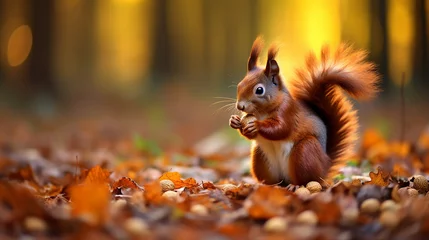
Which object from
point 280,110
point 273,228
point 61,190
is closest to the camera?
point 273,228

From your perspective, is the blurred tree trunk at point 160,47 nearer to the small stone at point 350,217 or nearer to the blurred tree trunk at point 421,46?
the blurred tree trunk at point 421,46

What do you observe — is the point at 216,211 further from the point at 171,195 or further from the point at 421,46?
the point at 421,46

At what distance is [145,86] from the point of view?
14281mm

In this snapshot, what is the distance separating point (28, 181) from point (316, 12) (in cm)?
1222

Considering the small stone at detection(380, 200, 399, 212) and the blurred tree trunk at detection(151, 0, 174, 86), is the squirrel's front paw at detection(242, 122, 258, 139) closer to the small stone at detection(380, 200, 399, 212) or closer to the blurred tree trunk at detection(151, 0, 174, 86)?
the small stone at detection(380, 200, 399, 212)

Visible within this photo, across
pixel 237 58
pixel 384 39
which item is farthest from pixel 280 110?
pixel 237 58

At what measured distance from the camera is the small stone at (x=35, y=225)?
1724 mm

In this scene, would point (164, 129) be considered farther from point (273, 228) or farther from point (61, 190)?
point (273, 228)

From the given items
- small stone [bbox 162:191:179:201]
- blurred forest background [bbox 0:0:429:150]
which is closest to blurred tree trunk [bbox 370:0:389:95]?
blurred forest background [bbox 0:0:429:150]

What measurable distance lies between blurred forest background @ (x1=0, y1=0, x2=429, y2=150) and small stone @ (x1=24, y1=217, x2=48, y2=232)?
4.39 m

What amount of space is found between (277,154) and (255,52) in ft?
1.64

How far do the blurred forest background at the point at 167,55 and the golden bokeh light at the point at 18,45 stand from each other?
0.03 meters

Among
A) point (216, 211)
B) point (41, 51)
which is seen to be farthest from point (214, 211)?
point (41, 51)

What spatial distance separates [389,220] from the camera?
1.79 m
